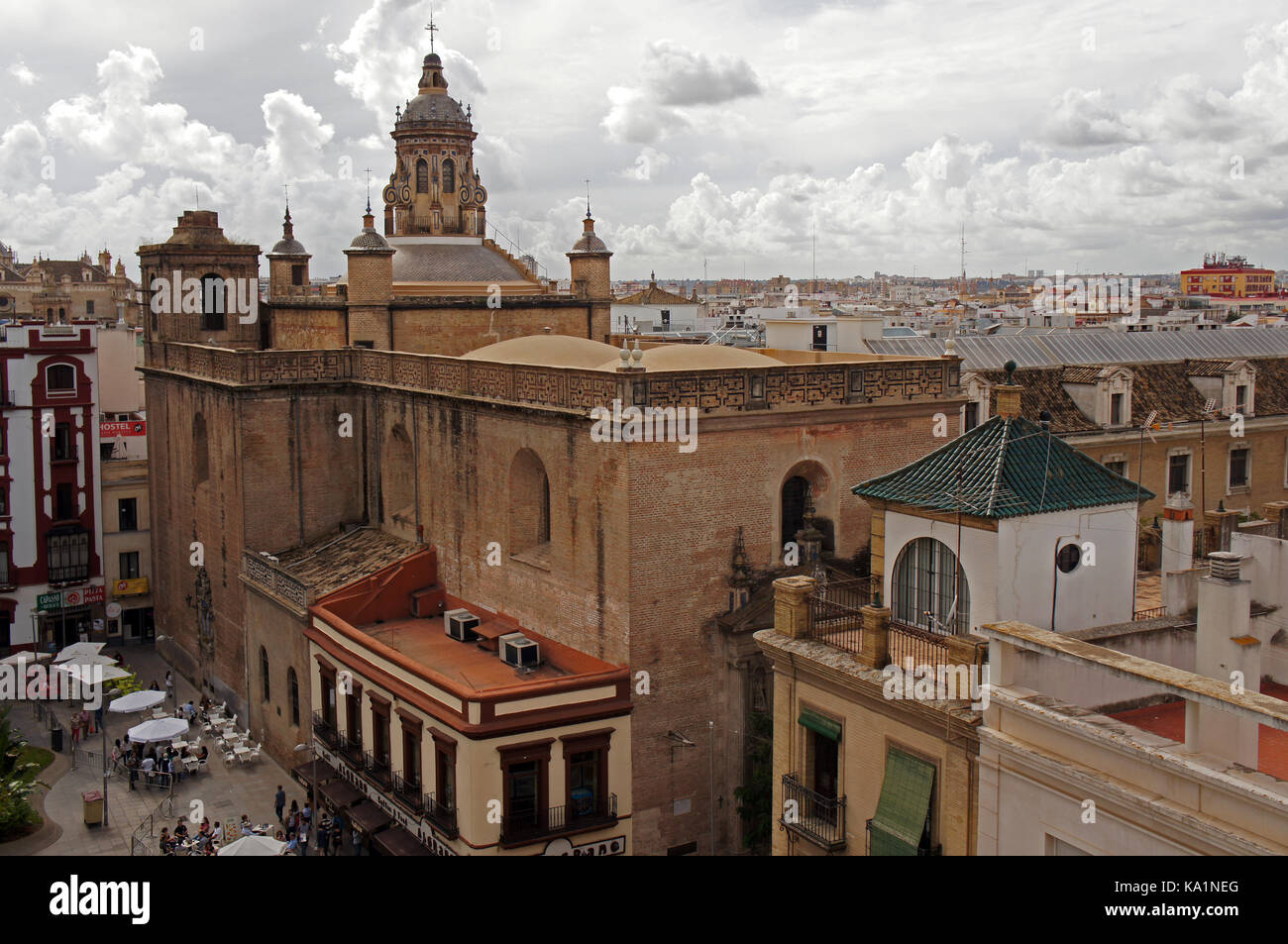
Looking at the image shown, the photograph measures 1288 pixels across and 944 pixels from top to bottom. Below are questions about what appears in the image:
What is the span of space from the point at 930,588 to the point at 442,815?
13.2 metres

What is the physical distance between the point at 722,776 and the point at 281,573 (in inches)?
589

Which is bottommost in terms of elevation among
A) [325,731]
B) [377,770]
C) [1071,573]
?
[377,770]

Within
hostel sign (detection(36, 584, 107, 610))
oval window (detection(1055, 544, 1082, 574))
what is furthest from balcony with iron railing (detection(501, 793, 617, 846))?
hostel sign (detection(36, 584, 107, 610))

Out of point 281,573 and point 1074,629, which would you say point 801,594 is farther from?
point 281,573

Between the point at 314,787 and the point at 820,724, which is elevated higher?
the point at 820,724

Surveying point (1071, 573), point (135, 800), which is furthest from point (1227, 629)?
point (135, 800)

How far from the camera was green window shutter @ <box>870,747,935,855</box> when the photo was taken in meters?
17.0

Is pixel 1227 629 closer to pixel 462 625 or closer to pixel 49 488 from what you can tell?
pixel 462 625

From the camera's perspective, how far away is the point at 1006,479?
717 inches

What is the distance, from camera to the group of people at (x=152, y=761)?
119ft

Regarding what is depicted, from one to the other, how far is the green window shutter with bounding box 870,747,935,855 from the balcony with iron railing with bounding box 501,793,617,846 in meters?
10.1
